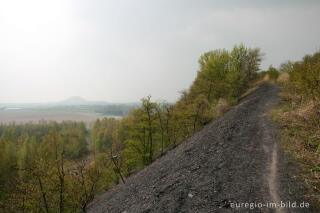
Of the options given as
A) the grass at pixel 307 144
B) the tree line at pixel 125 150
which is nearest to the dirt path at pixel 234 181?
the grass at pixel 307 144

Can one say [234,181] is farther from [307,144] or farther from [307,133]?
[307,133]

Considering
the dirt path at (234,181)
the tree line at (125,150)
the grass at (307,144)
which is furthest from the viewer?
the tree line at (125,150)

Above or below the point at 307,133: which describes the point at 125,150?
below

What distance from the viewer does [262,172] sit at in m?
4.89

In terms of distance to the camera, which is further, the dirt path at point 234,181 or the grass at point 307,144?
the dirt path at point 234,181

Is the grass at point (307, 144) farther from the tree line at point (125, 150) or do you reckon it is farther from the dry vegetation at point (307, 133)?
the tree line at point (125, 150)

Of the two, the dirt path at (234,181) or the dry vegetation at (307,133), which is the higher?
the dry vegetation at (307,133)

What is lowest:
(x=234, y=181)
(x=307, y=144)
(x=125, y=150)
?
(x=125, y=150)

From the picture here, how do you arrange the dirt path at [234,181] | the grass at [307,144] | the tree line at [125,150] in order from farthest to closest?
the tree line at [125,150]
the dirt path at [234,181]
the grass at [307,144]

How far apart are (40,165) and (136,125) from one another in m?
10.3

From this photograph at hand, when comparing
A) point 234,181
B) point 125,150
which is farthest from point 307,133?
point 125,150

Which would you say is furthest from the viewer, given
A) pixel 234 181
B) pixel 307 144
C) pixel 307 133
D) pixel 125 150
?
pixel 125 150

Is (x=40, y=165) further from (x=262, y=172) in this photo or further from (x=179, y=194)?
(x=262, y=172)

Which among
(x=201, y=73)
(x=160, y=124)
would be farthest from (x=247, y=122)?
(x=201, y=73)
